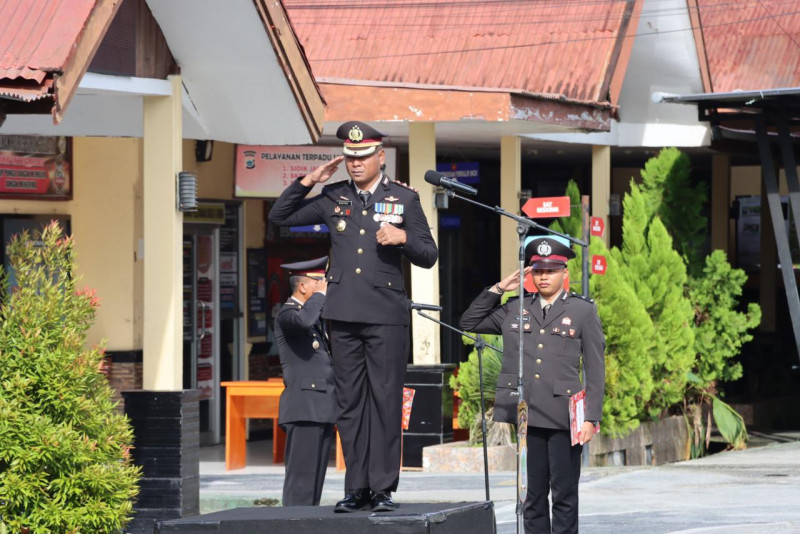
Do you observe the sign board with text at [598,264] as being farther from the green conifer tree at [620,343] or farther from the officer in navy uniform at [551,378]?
the officer in navy uniform at [551,378]

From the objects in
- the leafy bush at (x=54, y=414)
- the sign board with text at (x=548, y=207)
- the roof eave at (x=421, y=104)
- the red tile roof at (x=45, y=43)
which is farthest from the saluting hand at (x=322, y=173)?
the roof eave at (x=421, y=104)

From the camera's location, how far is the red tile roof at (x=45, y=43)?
8.15 m

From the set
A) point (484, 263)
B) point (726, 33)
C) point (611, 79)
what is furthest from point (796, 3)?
point (484, 263)

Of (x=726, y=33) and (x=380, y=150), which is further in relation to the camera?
(x=726, y=33)

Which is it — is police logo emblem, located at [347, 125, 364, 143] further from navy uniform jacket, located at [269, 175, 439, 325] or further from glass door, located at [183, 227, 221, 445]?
glass door, located at [183, 227, 221, 445]

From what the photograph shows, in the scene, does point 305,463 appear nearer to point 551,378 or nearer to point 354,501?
point 551,378

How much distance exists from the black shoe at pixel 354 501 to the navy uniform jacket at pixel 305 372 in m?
2.51

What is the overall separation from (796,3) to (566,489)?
41.7 ft

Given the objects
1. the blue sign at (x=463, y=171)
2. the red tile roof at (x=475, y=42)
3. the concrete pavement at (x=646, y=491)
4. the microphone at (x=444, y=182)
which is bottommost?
the concrete pavement at (x=646, y=491)

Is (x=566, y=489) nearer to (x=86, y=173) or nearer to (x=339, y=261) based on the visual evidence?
(x=339, y=261)

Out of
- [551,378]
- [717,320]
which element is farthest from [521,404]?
[717,320]

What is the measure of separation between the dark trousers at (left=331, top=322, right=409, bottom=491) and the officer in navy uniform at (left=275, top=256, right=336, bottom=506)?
2485 millimetres

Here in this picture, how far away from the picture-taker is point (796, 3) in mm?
19359

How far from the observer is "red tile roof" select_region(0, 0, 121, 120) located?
8.15 metres
